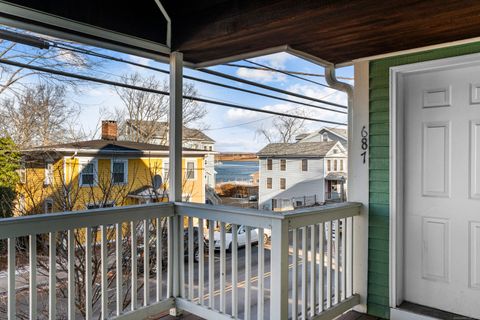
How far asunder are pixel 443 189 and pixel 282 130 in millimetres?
1648

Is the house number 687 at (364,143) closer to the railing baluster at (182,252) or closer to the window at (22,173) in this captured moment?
the railing baluster at (182,252)

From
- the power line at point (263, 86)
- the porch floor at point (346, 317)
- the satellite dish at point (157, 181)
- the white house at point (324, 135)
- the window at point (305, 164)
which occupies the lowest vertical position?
the porch floor at point (346, 317)

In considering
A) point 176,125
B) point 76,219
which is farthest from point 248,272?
point 176,125

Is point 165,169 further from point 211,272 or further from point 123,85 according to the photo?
point 211,272

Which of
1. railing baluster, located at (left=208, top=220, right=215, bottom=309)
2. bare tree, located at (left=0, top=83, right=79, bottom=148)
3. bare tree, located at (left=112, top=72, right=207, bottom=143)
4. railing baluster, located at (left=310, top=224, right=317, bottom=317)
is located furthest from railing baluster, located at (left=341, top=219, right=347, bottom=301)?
bare tree, located at (left=0, top=83, right=79, bottom=148)

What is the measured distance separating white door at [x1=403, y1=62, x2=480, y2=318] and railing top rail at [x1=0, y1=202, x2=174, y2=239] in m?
1.91

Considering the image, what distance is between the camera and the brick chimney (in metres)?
3.19

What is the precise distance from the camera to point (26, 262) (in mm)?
3346

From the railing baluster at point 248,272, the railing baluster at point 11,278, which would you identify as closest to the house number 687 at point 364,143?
the railing baluster at point 248,272

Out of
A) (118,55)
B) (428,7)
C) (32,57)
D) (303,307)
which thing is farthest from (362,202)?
(32,57)

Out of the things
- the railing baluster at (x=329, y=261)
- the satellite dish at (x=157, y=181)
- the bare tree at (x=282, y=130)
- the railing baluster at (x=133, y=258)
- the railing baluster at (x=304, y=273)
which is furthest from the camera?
the bare tree at (x=282, y=130)

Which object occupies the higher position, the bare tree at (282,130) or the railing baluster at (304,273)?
the bare tree at (282,130)

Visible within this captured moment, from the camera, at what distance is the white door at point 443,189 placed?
2.47m

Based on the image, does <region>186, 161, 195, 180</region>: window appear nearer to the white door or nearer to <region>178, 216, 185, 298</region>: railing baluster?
<region>178, 216, 185, 298</region>: railing baluster
